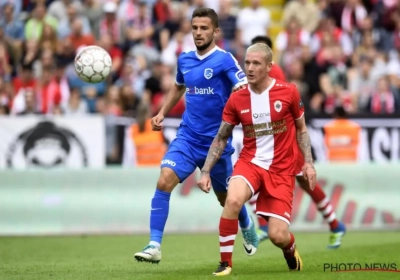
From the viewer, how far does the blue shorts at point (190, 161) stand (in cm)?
1039

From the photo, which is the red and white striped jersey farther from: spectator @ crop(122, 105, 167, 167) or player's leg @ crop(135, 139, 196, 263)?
spectator @ crop(122, 105, 167, 167)

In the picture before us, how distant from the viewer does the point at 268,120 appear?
964 centimetres

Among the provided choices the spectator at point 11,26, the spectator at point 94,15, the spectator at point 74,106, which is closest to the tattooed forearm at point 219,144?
the spectator at point 74,106

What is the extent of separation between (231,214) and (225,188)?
5.13ft

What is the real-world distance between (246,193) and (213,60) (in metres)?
1.85

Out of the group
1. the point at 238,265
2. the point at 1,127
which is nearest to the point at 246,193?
the point at 238,265

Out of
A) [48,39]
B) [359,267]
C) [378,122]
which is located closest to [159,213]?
[359,267]

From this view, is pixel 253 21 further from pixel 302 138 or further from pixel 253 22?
pixel 302 138

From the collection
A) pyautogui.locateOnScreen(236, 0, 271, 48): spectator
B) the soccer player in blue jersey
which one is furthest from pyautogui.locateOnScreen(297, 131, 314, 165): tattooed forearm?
pyautogui.locateOnScreen(236, 0, 271, 48): spectator

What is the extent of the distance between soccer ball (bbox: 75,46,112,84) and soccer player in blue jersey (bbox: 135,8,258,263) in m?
1.22

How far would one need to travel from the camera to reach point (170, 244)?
14.3m

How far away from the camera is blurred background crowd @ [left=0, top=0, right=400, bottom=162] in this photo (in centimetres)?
2027

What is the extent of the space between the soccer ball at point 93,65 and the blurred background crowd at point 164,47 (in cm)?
731

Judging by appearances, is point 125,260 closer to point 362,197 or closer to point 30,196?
point 30,196
